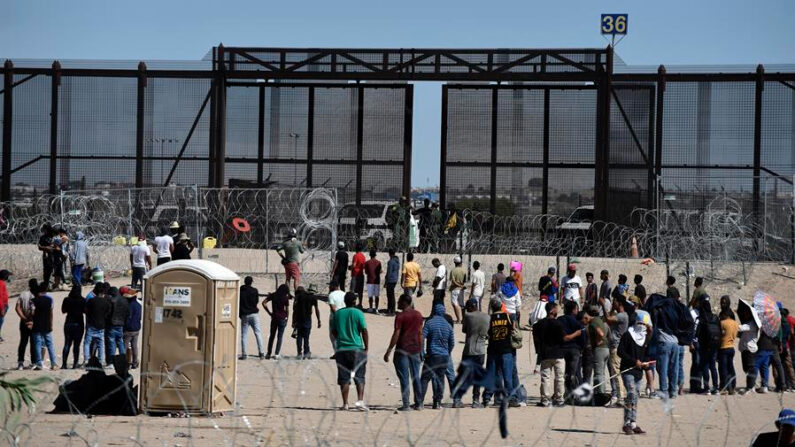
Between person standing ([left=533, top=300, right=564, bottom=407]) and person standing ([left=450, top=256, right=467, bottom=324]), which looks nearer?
person standing ([left=533, top=300, right=564, bottom=407])

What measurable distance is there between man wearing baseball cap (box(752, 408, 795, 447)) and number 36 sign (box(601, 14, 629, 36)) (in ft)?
73.6

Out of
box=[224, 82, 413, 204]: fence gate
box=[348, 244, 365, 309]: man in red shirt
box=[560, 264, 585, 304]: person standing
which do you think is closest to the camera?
box=[560, 264, 585, 304]: person standing

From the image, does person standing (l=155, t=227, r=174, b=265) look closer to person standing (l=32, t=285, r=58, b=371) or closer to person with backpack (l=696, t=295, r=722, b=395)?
person standing (l=32, t=285, r=58, b=371)

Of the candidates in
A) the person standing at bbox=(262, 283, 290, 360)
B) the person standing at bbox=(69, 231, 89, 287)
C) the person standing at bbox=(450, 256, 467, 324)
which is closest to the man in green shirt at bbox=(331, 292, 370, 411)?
the person standing at bbox=(262, 283, 290, 360)

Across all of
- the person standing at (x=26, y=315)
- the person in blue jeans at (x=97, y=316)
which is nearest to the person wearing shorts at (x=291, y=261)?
the person in blue jeans at (x=97, y=316)

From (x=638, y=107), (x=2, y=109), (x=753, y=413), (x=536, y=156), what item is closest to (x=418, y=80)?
(x=536, y=156)

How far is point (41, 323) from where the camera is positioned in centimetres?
1551

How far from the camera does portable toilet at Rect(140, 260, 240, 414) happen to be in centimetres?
1209

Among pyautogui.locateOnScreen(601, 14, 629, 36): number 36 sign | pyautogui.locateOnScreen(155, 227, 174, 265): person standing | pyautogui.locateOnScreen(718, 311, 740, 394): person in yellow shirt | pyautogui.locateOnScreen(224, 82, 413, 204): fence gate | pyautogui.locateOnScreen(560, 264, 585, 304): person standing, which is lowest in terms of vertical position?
pyautogui.locateOnScreen(718, 311, 740, 394): person in yellow shirt

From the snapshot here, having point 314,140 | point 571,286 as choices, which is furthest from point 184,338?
point 314,140

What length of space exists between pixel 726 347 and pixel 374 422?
5457 mm

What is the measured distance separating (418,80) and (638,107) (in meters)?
5.83

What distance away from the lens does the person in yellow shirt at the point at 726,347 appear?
15.2 metres

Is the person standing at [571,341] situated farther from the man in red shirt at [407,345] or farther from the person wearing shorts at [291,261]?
the person wearing shorts at [291,261]
